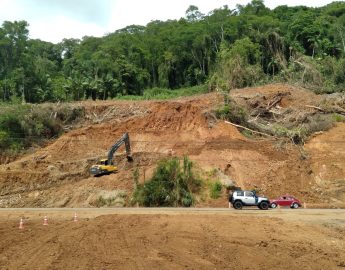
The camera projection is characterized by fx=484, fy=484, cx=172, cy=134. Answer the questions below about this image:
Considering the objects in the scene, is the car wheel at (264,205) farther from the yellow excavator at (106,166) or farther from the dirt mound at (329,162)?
the yellow excavator at (106,166)

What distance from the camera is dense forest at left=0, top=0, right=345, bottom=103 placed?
66312mm

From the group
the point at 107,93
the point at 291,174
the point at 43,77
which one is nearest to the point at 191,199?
the point at 291,174

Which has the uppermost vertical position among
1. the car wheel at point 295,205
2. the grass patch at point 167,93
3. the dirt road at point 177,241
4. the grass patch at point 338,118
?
the grass patch at point 167,93

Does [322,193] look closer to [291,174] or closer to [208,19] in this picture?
[291,174]

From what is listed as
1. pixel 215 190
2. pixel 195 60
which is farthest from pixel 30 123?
pixel 195 60

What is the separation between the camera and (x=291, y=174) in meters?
43.6

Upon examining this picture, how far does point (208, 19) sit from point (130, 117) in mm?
45726

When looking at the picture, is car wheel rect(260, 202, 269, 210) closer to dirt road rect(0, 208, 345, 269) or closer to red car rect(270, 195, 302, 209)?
red car rect(270, 195, 302, 209)

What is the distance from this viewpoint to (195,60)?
8556cm

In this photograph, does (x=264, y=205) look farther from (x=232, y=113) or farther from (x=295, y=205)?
(x=232, y=113)

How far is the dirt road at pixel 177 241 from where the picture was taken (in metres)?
19.1

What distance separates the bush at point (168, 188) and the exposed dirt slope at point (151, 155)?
5.21 feet

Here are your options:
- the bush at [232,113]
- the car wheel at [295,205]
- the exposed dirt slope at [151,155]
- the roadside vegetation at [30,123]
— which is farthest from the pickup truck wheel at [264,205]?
the roadside vegetation at [30,123]

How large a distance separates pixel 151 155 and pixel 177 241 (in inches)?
936
